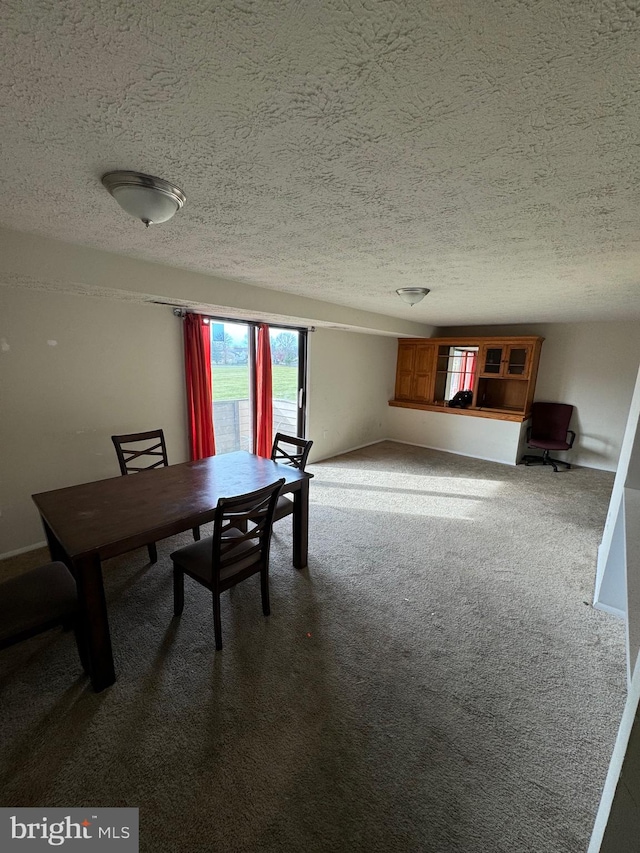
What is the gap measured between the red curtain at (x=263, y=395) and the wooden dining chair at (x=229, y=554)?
2269mm

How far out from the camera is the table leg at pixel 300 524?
2.54 meters

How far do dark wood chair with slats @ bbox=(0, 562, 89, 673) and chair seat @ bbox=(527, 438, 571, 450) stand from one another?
5550 mm

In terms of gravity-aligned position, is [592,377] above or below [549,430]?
above

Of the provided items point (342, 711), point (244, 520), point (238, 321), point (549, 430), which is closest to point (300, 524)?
point (244, 520)

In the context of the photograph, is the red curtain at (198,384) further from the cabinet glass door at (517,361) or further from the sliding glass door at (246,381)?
the cabinet glass door at (517,361)

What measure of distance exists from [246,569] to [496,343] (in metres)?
5.00

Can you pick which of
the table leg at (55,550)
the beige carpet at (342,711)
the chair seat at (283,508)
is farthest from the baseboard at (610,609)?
the table leg at (55,550)

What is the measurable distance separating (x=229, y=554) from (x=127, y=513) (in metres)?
0.63

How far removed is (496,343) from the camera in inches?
205

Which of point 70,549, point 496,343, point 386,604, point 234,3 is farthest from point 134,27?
point 496,343

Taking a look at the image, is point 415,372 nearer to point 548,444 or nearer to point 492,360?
point 492,360

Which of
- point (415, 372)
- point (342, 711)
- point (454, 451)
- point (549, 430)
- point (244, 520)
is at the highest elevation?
point (415, 372)

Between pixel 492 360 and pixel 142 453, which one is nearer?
pixel 142 453

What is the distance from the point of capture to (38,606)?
5.05ft
